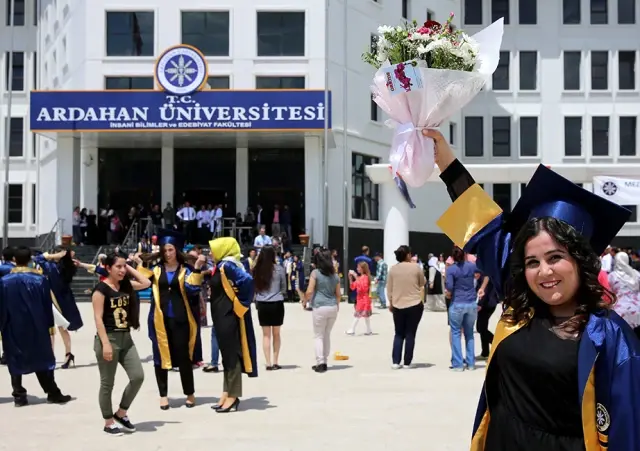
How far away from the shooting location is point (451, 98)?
12.9 feet

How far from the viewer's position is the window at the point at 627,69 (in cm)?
4512

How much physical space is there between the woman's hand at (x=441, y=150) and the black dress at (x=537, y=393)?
0.91 m

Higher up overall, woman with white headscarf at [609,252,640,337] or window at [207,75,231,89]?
window at [207,75,231,89]

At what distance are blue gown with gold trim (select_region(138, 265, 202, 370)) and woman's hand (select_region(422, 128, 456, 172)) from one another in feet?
20.0

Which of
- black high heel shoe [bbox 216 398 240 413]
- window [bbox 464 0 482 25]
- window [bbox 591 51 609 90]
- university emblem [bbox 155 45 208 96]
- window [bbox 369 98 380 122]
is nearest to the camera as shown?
black high heel shoe [bbox 216 398 240 413]

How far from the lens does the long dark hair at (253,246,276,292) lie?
12852 millimetres

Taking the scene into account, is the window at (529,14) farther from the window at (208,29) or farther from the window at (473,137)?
the window at (208,29)

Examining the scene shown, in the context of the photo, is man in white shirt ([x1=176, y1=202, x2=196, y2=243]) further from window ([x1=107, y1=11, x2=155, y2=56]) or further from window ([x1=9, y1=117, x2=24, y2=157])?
window ([x1=9, y1=117, x2=24, y2=157])

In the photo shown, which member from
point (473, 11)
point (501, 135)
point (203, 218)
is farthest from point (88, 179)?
point (473, 11)

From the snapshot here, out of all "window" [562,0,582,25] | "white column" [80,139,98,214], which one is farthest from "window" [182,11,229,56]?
"window" [562,0,582,25]

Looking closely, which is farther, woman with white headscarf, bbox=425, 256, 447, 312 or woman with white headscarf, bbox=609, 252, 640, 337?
woman with white headscarf, bbox=425, 256, 447, 312

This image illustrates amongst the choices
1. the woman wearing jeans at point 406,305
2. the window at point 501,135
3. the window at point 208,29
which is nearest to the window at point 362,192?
the window at point 208,29

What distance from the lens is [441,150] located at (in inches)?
155

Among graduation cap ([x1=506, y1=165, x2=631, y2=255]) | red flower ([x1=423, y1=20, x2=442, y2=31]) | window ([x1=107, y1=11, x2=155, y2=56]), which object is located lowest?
graduation cap ([x1=506, y1=165, x2=631, y2=255])
